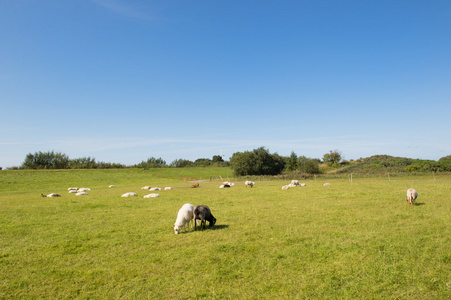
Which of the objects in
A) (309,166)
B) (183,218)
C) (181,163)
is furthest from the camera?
(181,163)

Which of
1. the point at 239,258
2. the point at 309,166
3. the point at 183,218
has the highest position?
the point at 309,166

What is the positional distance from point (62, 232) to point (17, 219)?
5494 millimetres

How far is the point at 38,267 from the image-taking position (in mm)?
7785

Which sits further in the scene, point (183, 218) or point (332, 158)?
point (332, 158)

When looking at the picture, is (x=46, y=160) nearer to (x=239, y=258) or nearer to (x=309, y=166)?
(x=309, y=166)

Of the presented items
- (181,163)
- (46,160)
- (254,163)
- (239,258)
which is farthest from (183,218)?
(181,163)

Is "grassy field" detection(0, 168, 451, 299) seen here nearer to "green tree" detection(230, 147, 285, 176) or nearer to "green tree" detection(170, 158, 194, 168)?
"green tree" detection(230, 147, 285, 176)

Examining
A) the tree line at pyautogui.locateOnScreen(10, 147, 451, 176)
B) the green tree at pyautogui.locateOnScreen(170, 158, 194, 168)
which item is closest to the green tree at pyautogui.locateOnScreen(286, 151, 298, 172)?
the tree line at pyautogui.locateOnScreen(10, 147, 451, 176)

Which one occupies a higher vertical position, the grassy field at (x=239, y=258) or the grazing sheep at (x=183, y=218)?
the grazing sheep at (x=183, y=218)

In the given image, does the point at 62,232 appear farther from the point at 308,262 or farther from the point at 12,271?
the point at 308,262

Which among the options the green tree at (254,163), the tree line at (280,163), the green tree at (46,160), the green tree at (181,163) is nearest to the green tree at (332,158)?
the tree line at (280,163)

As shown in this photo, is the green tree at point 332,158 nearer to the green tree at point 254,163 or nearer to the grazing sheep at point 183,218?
the green tree at point 254,163

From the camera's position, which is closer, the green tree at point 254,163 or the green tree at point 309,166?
the green tree at point 309,166

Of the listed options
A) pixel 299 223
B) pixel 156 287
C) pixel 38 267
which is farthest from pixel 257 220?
pixel 38 267
